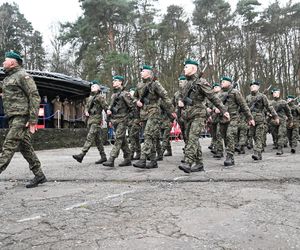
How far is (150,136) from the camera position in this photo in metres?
6.97

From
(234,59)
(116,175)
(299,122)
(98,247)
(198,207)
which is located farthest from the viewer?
(234,59)

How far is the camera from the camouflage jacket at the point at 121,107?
7.78 meters

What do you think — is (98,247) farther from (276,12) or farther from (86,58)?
(276,12)

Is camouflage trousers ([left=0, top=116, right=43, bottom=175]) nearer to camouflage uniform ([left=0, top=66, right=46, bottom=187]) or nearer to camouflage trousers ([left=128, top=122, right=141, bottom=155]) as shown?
camouflage uniform ([left=0, top=66, right=46, bottom=187])

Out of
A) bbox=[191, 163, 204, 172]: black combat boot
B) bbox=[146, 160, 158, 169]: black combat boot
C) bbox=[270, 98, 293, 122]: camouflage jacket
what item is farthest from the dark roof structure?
bbox=[191, 163, 204, 172]: black combat boot

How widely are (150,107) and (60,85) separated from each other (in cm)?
1020

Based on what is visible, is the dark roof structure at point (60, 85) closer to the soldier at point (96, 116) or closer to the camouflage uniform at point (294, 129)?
the soldier at point (96, 116)

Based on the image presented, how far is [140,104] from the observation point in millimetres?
7293

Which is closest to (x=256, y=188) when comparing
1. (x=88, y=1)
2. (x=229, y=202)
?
(x=229, y=202)

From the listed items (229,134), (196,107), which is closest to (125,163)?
(196,107)

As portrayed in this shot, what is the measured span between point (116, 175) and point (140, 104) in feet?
5.15

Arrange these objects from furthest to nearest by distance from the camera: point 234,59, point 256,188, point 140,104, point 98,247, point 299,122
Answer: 1. point 234,59
2. point 299,122
3. point 140,104
4. point 256,188
5. point 98,247

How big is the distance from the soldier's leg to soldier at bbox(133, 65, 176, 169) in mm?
2329

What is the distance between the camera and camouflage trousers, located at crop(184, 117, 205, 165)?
Result: 6.24 m
